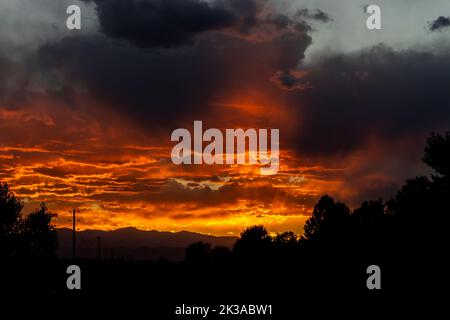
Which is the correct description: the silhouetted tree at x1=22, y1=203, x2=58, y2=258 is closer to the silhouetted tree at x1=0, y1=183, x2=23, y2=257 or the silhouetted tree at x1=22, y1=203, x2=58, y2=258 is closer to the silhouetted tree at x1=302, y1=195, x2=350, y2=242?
the silhouetted tree at x1=0, y1=183, x2=23, y2=257

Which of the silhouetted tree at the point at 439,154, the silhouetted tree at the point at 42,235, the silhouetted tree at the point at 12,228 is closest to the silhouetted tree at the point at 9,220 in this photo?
the silhouetted tree at the point at 12,228

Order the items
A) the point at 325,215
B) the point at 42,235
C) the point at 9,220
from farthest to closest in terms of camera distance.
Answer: the point at 325,215, the point at 42,235, the point at 9,220

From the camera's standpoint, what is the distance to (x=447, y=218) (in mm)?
48594

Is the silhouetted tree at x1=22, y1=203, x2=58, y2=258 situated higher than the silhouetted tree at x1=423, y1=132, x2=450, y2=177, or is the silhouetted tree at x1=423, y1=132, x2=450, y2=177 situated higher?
the silhouetted tree at x1=423, y1=132, x2=450, y2=177

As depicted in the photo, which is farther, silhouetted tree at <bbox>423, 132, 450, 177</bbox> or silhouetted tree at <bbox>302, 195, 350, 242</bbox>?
silhouetted tree at <bbox>302, 195, 350, 242</bbox>

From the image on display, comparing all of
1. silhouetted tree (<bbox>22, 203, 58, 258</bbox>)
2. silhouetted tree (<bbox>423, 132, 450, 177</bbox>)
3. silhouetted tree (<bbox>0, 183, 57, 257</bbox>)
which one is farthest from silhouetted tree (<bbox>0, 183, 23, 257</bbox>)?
silhouetted tree (<bbox>423, 132, 450, 177</bbox>)

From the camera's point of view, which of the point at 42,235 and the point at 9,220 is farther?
the point at 42,235

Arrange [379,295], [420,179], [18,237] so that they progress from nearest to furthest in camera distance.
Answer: [379,295] → [420,179] → [18,237]

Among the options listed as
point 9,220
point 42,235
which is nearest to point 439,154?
point 9,220

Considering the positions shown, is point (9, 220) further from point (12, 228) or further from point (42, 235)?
point (42, 235)

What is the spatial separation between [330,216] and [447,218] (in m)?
71.4

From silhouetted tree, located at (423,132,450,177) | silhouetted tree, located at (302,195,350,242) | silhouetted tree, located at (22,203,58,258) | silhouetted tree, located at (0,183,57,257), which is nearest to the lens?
silhouetted tree, located at (423,132,450,177)

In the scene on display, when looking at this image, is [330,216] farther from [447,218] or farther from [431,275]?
A: [431,275]
